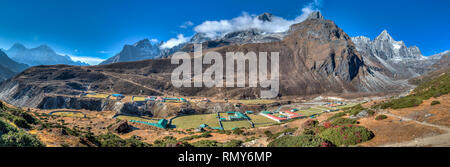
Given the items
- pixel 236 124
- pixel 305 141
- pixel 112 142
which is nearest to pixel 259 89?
pixel 236 124

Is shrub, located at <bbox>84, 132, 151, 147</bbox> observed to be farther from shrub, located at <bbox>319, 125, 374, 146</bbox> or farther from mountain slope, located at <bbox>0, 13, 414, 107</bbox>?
mountain slope, located at <bbox>0, 13, 414, 107</bbox>

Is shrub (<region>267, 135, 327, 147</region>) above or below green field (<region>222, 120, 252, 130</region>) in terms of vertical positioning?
above

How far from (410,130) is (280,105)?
235ft

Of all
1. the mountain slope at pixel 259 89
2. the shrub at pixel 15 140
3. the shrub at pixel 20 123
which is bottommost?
the shrub at pixel 20 123

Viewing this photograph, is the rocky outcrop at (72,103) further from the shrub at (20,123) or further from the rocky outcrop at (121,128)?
the shrub at (20,123)

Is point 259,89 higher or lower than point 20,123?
higher

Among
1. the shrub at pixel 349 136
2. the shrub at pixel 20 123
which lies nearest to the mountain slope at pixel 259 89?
the shrub at pixel 20 123

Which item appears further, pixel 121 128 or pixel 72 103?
pixel 72 103

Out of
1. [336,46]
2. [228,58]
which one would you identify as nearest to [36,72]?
[228,58]

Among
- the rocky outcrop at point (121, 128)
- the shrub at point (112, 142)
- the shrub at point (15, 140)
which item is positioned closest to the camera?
the shrub at point (15, 140)

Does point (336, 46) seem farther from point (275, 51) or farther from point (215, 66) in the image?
point (215, 66)

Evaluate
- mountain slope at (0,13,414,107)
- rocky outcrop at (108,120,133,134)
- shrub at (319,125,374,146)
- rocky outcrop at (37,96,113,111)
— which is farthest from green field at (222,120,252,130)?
rocky outcrop at (37,96,113,111)

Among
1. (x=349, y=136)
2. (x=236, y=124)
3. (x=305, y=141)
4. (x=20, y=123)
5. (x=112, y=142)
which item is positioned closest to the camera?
(x=305, y=141)

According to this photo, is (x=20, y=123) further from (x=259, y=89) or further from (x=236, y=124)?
(x=259, y=89)
